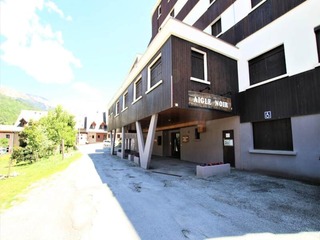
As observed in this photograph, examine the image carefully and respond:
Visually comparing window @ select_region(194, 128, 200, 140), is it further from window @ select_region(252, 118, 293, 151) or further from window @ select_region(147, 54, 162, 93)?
window @ select_region(147, 54, 162, 93)

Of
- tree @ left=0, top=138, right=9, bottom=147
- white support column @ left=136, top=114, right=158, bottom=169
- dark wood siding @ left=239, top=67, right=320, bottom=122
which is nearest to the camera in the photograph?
dark wood siding @ left=239, top=67, right=320, bottom=122

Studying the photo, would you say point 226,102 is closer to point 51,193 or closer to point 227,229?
point 227,229

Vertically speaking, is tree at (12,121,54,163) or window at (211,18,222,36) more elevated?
window at (211,18,222,36)

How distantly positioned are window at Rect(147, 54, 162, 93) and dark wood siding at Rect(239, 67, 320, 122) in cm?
484

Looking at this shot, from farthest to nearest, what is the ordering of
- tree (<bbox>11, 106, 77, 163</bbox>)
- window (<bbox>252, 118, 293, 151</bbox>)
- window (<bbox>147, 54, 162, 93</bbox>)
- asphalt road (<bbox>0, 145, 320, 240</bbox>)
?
1. tree (<bbox>11, 106, 77, 163</bbox>)
2. window (<bbox>147, 54, 162, 93</bbox>)
3. window (<bbox>252, 118, 293, 151</bbox>)
4. asphalt road (<bbox>0, 145, 320, 240</bbox>)

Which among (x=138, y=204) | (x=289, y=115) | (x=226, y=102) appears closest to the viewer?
(x=138, y=204)

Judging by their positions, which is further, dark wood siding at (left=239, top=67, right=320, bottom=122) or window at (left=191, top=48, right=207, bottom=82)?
window at (left=191, top=48, right=207, bottom=82)

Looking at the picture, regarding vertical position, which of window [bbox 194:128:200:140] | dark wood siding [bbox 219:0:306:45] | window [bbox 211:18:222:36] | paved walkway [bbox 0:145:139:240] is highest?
window [bbox 211:18:222:36]

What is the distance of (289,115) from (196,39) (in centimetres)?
544

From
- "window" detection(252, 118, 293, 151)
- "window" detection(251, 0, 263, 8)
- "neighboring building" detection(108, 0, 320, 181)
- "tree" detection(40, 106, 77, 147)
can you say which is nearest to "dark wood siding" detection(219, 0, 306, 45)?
"neighboring building" detection(108, 0, 320, 181)

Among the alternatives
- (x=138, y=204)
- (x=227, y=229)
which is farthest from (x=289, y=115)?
(x=138, y=204)

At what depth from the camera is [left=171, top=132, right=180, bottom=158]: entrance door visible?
16.8 metres

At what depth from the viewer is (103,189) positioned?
6.69 m

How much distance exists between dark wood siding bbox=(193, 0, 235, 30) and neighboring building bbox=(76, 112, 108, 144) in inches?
1662
